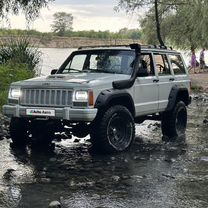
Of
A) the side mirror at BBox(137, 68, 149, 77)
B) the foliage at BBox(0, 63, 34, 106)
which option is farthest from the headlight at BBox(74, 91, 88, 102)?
the foliage at BBox(0, 63, 34, 106)

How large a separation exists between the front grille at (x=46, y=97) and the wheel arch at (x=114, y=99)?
555 millimetres

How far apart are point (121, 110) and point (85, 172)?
2.03 meters

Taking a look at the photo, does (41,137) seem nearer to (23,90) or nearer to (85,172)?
(23,90)

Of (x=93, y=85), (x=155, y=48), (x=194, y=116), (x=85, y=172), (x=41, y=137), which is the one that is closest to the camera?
(x=85, y=172)

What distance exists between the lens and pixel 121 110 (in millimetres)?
9602

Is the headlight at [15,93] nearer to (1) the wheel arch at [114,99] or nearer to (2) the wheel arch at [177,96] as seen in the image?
(1) the wheel arch at [114,99]

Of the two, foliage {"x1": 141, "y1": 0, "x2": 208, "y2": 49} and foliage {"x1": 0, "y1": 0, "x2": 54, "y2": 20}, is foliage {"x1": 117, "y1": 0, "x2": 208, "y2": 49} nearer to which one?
foliage {"x1": 141, "y1": 0, "x2": 208, "y2": 49}

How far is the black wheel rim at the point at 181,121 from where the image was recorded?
39.6ft

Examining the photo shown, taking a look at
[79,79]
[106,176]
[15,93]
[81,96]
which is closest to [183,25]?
[79,79]

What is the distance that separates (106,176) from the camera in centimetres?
766

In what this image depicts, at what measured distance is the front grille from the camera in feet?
29.9

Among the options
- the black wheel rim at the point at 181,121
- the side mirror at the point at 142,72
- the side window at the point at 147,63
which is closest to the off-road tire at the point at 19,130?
the side mirror at the point at 142,72

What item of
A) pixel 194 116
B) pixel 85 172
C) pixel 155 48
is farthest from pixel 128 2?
pixel 85 172

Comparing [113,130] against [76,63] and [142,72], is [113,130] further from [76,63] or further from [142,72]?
[76,63]
